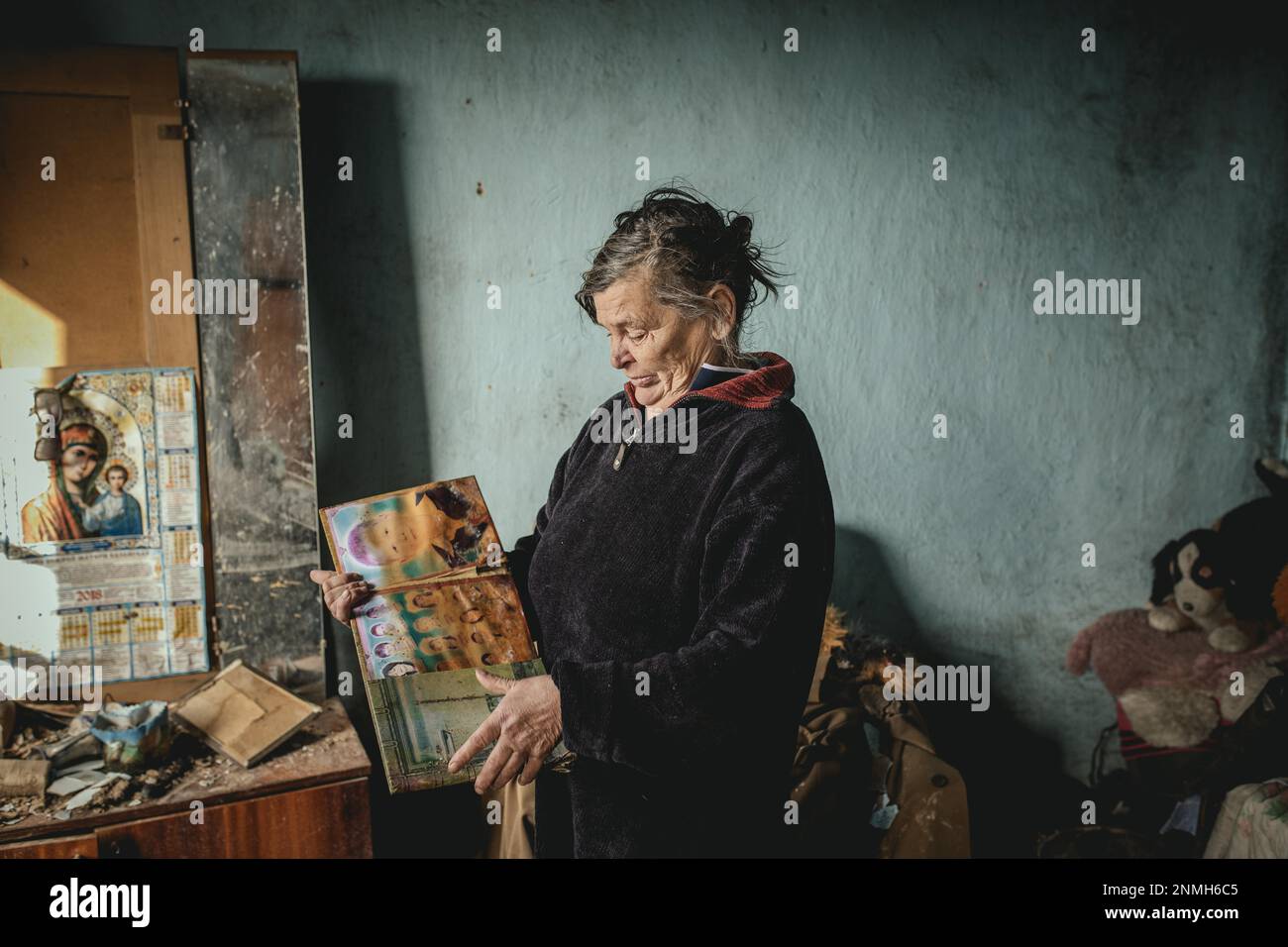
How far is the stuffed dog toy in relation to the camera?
2859 mm

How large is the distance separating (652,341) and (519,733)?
2.35ft

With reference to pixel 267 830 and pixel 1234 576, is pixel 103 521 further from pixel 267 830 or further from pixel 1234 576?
pixel 1234 576

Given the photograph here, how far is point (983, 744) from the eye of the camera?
306 centimetres

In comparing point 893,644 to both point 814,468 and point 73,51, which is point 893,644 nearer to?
point 814,468

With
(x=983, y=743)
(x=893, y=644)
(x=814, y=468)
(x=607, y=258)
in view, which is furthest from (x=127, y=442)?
(x=983, y=743)

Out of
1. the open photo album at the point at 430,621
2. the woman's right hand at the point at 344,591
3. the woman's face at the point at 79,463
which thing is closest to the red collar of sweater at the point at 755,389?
the open photo album at the point at 430,621

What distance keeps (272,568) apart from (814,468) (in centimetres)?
153

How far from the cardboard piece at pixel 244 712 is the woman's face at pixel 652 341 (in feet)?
3.93

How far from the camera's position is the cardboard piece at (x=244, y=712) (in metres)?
2.08

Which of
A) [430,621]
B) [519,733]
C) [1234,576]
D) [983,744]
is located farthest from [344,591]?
[1234,576]

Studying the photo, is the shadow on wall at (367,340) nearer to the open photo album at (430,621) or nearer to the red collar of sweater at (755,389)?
the open photo album at (430,621)

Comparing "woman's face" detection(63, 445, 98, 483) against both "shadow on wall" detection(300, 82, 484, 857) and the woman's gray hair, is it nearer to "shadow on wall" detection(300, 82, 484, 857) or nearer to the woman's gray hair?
"shadow on wall" detection(300, 82, 484, 857)

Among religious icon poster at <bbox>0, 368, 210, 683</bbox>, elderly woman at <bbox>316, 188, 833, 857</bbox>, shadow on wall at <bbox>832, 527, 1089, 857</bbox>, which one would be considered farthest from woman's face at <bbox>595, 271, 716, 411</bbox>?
shadow on wall at <bbox>832, 527, 1089, 857</bbox>

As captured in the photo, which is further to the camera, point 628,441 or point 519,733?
point 628,441
